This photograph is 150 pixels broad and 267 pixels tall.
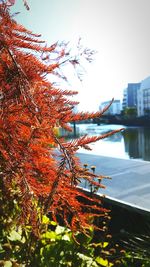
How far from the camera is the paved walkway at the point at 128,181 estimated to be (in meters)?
4.36

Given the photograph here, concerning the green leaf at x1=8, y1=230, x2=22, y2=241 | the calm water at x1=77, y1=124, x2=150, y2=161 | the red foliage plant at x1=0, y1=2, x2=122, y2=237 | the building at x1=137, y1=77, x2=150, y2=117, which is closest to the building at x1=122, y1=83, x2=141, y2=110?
the building at x1=137, y1=77, x2=150, y2=117

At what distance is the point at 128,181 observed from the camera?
5633mm

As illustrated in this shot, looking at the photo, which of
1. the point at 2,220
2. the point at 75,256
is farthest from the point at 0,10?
the point at 75,256

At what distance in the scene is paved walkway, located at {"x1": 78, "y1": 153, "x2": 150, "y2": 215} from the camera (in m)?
4.36

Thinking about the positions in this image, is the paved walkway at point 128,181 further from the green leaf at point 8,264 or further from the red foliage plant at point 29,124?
the red foliage plant at point 29,124

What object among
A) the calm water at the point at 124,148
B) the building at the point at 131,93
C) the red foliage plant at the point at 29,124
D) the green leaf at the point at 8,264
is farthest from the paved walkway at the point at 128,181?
the building at the point at 131,93

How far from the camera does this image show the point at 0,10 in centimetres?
110

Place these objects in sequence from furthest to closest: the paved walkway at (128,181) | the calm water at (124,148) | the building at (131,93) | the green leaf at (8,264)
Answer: the building at (131,93) → the calm water at (124,148) → the paved walkway at (128,181) → the green leaf at (8,264)

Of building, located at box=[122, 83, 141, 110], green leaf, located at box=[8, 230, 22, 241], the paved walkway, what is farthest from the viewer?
building, located at box=[122, 83, 141, 110]

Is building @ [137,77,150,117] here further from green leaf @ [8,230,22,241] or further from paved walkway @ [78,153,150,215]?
green leaf @ [8,230,22,241]

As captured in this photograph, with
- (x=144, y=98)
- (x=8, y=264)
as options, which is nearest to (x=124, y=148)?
(x=8, y=264)

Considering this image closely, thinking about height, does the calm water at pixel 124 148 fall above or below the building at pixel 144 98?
below

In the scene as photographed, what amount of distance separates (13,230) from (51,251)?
0.37 m

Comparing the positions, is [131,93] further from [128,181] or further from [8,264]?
[8,264]
